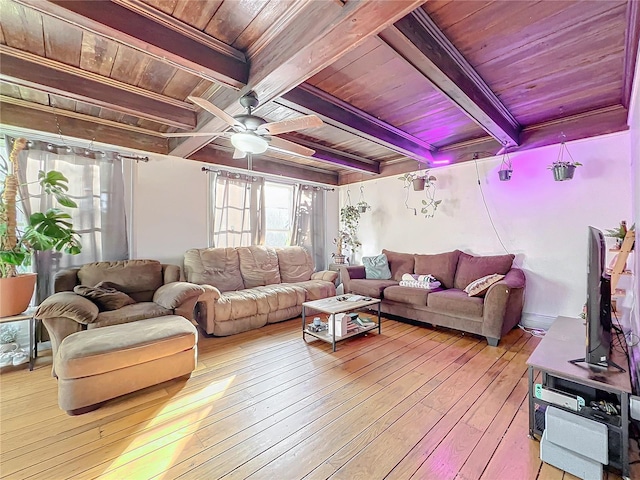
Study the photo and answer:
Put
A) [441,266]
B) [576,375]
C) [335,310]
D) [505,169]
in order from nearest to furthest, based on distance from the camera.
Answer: [576,375], [335,310], [505,169], [441,266]

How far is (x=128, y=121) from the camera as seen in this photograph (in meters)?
3.15

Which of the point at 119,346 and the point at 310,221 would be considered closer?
the point at 119,346

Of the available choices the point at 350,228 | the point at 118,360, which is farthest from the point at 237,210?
the point at 118,360

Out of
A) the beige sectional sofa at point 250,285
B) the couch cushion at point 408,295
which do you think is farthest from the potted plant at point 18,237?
the couch cushion at point 408,295

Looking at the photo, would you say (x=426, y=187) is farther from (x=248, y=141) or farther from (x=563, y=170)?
(x=248, y=141)

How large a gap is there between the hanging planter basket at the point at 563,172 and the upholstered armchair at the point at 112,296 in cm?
421

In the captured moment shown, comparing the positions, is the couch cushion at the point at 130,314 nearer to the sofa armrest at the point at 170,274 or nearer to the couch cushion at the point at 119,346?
the couch cushion at the point at 119,346

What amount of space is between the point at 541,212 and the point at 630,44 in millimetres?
1960

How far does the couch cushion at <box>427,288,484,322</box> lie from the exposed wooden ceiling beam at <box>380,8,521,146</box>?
6.39ft

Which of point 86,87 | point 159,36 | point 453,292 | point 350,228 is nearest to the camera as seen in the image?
point 159,36

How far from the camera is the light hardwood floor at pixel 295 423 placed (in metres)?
1.40

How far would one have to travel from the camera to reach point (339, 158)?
175 inches

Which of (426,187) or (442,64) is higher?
(442,64)

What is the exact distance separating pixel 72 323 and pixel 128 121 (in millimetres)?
2296
